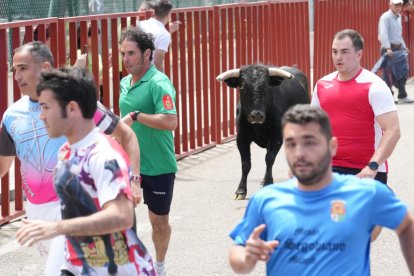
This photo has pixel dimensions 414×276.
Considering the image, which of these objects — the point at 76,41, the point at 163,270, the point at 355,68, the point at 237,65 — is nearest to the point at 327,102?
the point at 355,68

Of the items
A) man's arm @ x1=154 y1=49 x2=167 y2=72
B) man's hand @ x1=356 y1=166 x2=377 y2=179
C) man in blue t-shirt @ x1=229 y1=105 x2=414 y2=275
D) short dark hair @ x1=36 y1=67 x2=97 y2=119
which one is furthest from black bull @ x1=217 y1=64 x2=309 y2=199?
man in blue t-shirt @ x1=229 y1=105 x2=414 y2=275

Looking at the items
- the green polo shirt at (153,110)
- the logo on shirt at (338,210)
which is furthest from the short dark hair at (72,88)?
the green polo shirt at (153,110)

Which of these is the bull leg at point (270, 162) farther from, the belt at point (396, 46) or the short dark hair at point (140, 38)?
the belt at point (396, 46)

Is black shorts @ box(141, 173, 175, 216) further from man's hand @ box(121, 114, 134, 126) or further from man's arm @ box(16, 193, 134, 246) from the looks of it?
man's arm @ box(16, 193, 134, 246)

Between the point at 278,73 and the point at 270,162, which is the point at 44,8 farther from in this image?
the point at 270,162

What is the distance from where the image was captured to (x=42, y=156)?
694 centimetres

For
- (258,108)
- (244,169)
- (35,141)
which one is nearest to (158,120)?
(35,141)

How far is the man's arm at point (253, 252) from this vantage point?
15.6 ft

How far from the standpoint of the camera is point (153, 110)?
888 cm

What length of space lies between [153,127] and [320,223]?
384 centimetres

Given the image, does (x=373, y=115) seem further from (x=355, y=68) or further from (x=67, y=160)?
(x=67, y=160)

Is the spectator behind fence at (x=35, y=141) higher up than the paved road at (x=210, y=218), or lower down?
higher up

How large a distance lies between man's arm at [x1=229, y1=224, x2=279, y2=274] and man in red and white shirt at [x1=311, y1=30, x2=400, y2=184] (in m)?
3.64

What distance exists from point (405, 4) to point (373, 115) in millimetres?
18460
